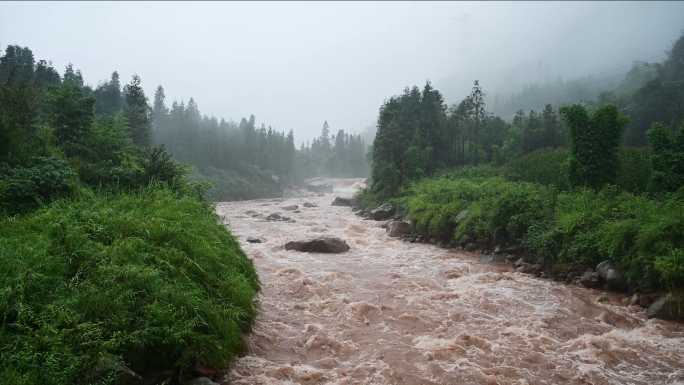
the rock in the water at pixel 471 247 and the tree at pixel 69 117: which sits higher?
the tree at pixel 69 117

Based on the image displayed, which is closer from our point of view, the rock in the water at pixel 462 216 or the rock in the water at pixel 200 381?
the rock in the water at pixel 200 381

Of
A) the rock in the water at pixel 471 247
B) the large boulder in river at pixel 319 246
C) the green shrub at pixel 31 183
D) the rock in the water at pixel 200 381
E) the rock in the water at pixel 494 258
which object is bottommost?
the rock in the water at pixel 494 258

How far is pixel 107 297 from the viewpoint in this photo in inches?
177

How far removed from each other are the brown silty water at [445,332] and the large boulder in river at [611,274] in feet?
1.42

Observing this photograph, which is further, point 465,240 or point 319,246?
point 465,240

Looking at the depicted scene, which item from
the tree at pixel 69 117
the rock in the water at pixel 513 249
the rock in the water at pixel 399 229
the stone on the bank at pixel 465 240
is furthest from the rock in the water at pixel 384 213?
the tree at pixel 69 117

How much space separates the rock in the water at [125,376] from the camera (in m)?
3.82

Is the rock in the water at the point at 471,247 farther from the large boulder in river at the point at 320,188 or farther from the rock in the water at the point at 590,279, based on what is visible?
the large boulder in river at the point at 320,188

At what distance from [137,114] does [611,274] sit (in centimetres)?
3667

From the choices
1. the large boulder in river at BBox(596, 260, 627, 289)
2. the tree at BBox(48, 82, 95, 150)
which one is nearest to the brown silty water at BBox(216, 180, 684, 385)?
the large boulder in river at BBox(596, 260, 627, 289)

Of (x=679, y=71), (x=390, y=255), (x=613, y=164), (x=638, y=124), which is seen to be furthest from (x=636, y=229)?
(x=679, y=71)

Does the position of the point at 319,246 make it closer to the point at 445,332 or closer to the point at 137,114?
the point at 445,332

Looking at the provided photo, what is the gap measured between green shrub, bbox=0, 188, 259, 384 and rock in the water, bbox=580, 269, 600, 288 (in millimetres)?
8801

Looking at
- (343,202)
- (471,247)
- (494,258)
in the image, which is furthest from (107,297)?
(343,202)
